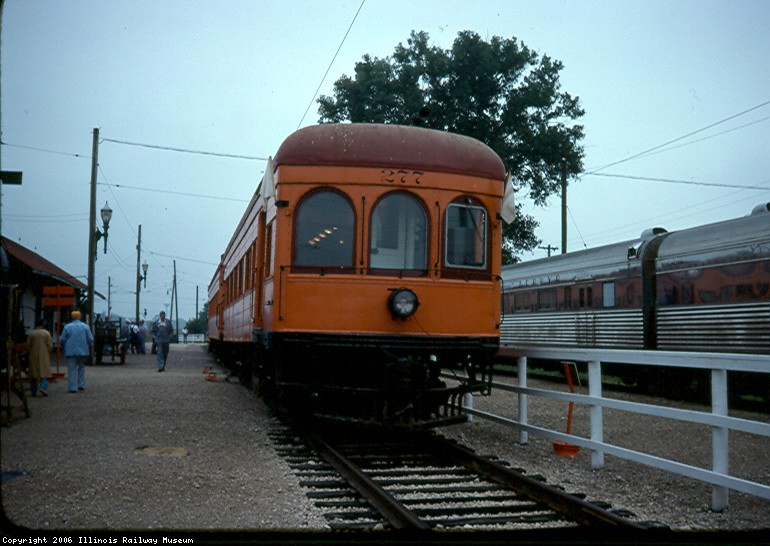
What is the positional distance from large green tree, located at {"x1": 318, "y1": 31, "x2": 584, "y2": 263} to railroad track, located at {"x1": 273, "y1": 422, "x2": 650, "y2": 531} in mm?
12037

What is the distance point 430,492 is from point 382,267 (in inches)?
101

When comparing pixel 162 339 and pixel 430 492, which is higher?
pixel 162 339

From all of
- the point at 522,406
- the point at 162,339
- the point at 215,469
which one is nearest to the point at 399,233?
the point at 522,406

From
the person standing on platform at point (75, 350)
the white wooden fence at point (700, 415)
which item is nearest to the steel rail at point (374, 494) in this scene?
→ the white wooden fence at point (700, 415)

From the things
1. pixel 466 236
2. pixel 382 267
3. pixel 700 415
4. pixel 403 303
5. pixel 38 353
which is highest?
pixel 466 236

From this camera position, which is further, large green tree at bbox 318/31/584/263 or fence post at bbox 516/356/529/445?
large green tree at bbox 318/31/584/263

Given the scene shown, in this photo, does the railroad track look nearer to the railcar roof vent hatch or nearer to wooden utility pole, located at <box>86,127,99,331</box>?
the railcar roof vent hatch

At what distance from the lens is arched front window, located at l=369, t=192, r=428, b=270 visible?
25.9ft

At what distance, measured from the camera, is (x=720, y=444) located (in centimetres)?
558

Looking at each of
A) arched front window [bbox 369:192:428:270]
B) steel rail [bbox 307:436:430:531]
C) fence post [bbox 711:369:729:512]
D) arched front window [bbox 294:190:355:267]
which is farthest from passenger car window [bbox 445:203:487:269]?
fence post [bbox 711:369:729:512]

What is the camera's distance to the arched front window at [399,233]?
7891 millimetres

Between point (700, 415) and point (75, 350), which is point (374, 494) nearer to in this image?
point (700, 415)

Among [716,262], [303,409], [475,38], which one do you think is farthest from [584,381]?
[303,409]

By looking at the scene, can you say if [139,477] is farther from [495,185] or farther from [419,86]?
[419,86]
